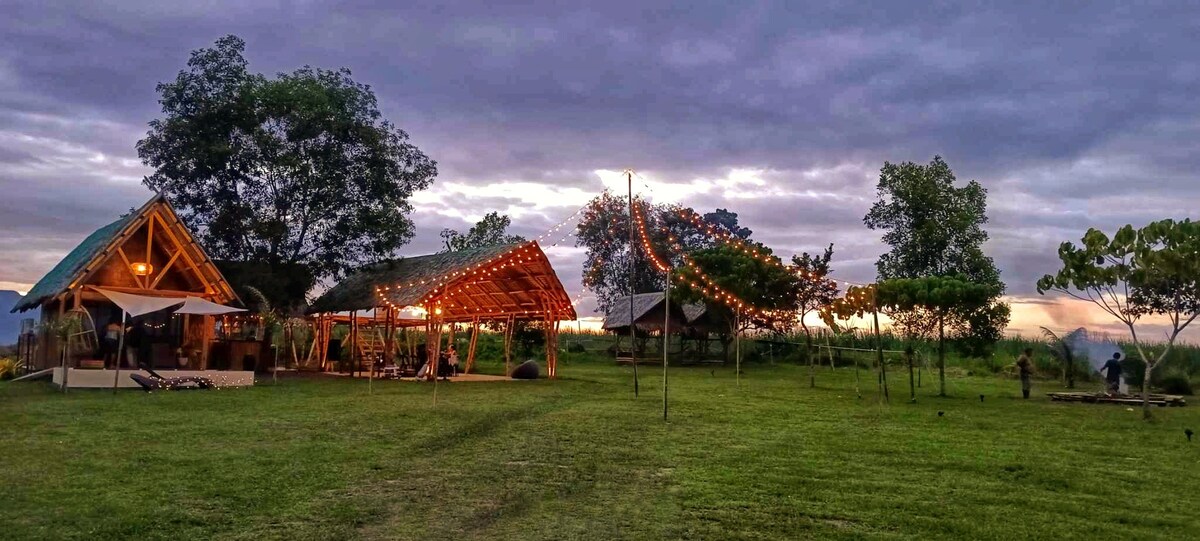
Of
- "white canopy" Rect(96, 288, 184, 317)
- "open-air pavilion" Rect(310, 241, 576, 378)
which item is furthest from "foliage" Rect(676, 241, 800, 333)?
"white canopy" Rect(96, 288, 184, 317)

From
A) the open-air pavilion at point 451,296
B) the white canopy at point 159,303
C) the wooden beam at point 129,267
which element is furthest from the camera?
the open-air pavilion at point 451,296

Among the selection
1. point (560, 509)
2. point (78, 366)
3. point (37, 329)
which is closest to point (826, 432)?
point (560, 509)

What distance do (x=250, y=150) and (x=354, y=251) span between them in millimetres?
3854

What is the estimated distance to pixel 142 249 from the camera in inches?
827

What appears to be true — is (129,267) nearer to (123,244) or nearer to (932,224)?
(123,244)

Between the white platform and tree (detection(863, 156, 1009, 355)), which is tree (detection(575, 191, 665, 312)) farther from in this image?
the white platform

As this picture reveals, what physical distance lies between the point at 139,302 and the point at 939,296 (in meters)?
17.2

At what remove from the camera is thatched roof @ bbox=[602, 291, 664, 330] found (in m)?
38.2

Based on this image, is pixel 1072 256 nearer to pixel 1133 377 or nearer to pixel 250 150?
pixel 1133 377

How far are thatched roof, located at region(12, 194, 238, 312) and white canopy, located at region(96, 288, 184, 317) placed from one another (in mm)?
633

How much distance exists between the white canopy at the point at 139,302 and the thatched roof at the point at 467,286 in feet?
15.6

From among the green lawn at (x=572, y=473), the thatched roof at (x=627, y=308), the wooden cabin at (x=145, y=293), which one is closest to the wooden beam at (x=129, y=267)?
the wooden cabin at (x=145, y=293)

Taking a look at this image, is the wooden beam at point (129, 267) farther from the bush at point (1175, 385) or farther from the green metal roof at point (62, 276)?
the bush at point (1175, 385)

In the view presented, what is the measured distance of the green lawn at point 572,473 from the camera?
6102 mm
